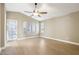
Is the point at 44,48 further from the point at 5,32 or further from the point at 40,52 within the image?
the point at 5,32

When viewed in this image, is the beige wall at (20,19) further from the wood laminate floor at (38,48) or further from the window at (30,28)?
the wood laminate floor at (38,48)

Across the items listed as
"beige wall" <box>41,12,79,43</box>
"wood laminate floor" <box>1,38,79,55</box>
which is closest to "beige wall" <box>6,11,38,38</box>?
"wood laminate floor" <box>1,38,79,55</box>

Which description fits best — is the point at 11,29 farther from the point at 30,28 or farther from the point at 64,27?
the point at 64,27

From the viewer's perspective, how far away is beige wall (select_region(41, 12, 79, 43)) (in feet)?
8.07

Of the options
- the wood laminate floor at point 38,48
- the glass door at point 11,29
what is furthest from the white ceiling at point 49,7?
the wood laminate floor at point 38,48

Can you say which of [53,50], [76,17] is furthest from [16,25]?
[76,17]

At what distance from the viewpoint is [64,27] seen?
8.28ft

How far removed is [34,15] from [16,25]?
0.40m

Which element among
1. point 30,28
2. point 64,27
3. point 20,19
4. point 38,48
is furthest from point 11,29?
point 64,27

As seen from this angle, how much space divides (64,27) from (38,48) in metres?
0.66

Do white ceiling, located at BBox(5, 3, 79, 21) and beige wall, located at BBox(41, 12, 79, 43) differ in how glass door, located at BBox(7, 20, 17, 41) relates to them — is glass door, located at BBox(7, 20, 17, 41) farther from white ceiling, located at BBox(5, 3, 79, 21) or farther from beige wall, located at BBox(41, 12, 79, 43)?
beige wall, located at BBox(41, 12, 79, 43)

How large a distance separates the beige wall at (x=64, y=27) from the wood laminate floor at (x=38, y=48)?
151mm

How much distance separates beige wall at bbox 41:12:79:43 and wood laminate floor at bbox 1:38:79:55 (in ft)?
0.50

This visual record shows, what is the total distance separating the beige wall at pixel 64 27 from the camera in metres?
2.46
